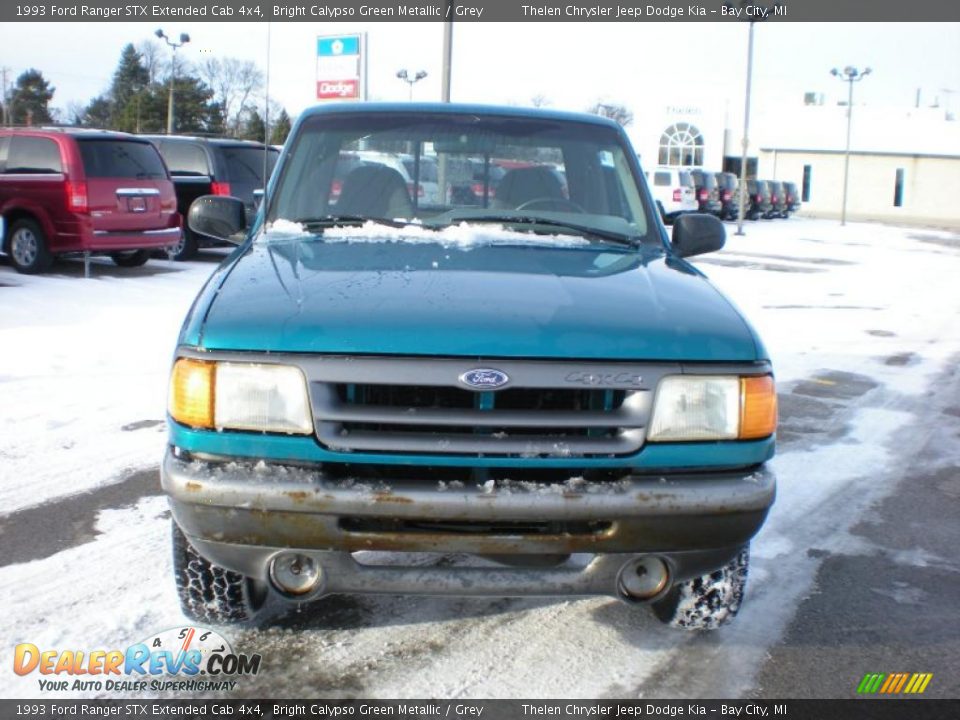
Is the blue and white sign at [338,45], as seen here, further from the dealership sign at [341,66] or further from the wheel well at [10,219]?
the wheel well at [10,219]

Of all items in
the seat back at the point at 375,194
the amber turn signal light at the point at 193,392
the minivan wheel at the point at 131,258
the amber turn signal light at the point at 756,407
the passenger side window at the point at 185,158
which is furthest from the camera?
the passenger side window at the point at 185,158

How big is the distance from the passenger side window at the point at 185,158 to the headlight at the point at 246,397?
1303 cm

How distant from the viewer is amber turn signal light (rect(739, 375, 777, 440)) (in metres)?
3.00

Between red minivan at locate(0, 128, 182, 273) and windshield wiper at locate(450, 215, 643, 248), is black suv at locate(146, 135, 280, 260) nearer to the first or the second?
red minivan at locate(0, 128, 182, 273)

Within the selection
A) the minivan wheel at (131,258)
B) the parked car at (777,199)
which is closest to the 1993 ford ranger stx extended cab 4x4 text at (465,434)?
the minivan wheel at (131,258)

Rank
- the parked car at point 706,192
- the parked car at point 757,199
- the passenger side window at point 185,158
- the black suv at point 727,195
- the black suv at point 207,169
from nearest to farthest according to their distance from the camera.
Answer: the black suv at point 207,169 → the passenger side window at point 185,158 → the parked car at point 706,192 → the black suv at point 727,195 → the parked car at point 757,199

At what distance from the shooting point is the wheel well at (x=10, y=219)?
12.7 meters

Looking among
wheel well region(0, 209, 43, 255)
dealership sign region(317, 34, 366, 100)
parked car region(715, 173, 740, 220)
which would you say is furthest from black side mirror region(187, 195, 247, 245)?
parked car region(715, 173, 740, 220)

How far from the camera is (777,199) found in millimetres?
44188

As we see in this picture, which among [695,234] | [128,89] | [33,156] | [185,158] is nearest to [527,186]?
[695,234]

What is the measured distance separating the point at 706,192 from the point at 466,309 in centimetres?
3480

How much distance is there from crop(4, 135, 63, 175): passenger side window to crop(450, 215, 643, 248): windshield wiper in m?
9.71

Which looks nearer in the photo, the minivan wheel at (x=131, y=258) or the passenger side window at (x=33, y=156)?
the passenger side window at (x=33, y=156)

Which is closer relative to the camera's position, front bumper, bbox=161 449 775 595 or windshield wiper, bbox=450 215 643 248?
front bumper, bbox=161 449 775 595
